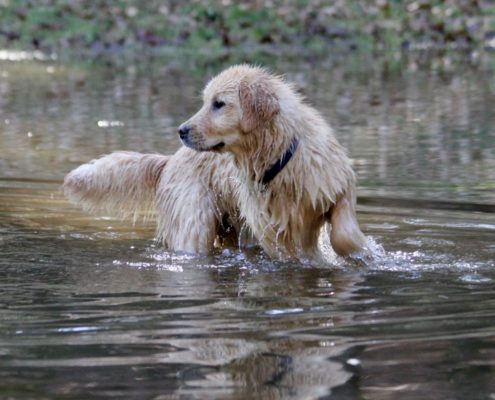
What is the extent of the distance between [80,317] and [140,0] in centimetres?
2029

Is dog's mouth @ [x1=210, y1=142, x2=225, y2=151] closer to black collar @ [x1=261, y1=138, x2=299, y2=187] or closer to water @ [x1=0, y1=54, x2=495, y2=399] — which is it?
black collar @ [x1=261, y1=138, x2=299, y2=187]

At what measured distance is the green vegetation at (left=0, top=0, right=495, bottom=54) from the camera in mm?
23625

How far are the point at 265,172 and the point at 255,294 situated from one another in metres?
1.14

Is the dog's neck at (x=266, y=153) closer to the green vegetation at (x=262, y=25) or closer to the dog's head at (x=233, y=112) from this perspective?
the dog's head at (x=233, y=112)

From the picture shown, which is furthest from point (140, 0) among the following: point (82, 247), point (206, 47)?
point (82, 247)

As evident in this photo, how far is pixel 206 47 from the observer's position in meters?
23.4

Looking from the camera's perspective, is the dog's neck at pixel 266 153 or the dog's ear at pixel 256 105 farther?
the dog's neck at pixel 266 153

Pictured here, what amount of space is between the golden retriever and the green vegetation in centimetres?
1510

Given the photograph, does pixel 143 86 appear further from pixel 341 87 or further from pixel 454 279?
pixel 454 279

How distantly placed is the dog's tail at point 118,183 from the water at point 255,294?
24cm

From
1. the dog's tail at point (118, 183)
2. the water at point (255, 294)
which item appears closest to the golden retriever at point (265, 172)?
the water at point (255, 294)

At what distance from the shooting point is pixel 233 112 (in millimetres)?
7469

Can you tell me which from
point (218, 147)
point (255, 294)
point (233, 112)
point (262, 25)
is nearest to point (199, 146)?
point (218, 147)

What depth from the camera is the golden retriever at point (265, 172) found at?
7.48 metres
